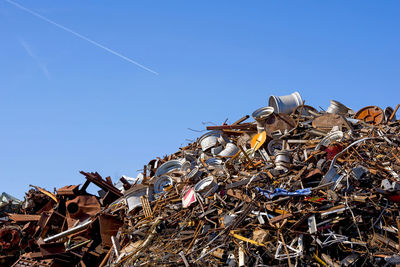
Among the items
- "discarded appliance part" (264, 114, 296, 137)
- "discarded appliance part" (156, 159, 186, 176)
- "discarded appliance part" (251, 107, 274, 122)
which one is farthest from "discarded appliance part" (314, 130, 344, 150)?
"discarded appliance part" (156, 159, 186, 176)

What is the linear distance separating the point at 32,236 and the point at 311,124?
30.9ft

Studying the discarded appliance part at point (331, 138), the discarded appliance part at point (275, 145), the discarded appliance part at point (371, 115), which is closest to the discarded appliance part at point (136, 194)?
the discarded appliance part at point (275, 145)

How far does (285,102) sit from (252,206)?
19.1 feet

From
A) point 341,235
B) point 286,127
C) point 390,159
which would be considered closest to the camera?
point 341,235

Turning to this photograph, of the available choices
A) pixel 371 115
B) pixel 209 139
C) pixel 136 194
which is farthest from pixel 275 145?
pixel 136 194

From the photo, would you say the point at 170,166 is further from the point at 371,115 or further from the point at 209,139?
the point at 371,115

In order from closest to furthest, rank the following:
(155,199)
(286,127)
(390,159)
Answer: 1. (390,159)
2. (155,199)
3. (286,127)

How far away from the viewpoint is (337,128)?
12.7 meters

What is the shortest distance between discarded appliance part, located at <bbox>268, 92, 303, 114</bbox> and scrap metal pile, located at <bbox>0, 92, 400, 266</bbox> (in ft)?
0.12

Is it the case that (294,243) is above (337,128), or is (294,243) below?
below

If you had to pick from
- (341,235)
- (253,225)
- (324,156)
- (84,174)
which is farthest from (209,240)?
(84,174)

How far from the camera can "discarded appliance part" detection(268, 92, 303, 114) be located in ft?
48.4

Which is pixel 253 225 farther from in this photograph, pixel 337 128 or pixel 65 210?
pixel 65 210

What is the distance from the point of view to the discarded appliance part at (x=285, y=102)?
14742 millimetres
